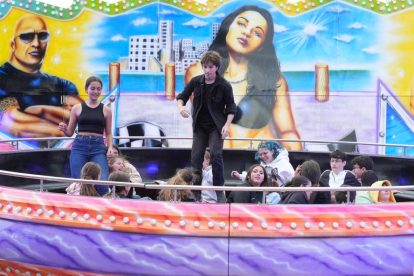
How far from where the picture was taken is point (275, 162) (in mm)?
5734

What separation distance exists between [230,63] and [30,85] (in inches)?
138

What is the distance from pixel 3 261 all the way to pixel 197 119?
1943 millimetres

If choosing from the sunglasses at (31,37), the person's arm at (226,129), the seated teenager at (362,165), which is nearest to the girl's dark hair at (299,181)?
the person's arm at (226,129)

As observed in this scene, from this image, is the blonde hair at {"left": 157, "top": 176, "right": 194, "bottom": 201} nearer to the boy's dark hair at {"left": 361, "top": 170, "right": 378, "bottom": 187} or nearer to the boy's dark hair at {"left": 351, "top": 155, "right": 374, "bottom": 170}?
the boy's dark hair at {"left": 361, "top": 170, "right": 378, "bottom": 187}

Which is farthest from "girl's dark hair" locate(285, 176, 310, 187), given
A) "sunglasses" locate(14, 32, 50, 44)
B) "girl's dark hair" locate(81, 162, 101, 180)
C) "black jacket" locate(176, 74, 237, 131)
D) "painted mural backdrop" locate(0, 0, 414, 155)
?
"sunglasses" locate(14, 32, 50, 44)

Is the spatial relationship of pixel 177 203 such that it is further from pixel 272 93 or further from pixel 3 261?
pixel 272 93

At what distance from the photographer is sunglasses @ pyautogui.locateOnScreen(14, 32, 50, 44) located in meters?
9.71

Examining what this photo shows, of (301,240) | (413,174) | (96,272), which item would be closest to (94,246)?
(96,272)

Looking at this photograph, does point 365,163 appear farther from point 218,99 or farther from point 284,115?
point 284,115

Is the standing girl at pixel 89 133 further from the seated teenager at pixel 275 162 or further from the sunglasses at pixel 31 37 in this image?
the sunglasses at pixel 31 37

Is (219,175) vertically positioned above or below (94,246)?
above

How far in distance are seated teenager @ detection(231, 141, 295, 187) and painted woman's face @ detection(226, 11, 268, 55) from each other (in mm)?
4070

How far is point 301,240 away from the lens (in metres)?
3.48

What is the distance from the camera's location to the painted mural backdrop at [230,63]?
9.54 m
